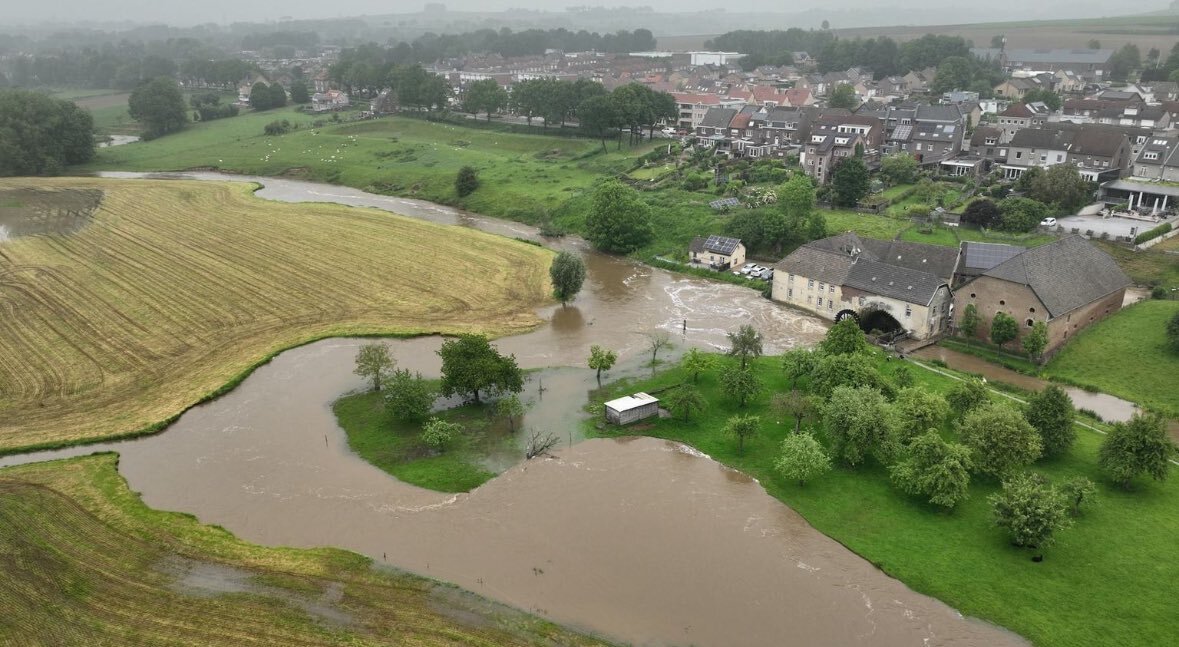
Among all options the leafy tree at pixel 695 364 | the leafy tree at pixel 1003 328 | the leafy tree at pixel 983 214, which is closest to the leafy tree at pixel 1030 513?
the leafy tree at pixel 695 364

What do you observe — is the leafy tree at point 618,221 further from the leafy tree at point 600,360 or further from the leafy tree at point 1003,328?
the leafy tree at point 1003,328

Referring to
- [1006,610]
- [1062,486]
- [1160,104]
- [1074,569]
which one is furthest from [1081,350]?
[1160,104]

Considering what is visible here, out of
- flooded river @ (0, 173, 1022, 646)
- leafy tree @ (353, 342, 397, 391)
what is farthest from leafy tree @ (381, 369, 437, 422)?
flooded river @ (0, 173, 1022, 646)

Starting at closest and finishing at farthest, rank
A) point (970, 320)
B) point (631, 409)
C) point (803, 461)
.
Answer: point (803, 461), point (631, 409), point (970, 320)

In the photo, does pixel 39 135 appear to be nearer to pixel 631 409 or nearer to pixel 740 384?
pixel 631 409

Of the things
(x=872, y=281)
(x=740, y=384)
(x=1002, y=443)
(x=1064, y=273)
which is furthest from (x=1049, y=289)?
(x=740, y=384)
